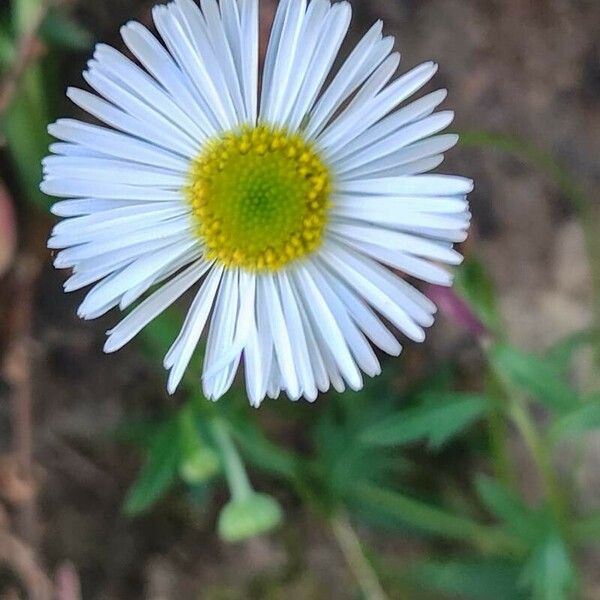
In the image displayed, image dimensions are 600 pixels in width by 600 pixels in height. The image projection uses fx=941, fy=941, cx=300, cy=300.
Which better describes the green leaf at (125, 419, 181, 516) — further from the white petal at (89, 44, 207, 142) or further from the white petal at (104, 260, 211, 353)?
the white petal at (89, 44, 207, 142)

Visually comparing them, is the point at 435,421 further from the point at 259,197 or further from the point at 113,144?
the point at 113,144

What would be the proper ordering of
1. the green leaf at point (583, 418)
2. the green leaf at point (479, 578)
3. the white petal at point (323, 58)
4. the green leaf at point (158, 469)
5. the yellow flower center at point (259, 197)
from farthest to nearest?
the green leaf at point (479, 578) → the green leaf at point (158, 469) → the green leaf at point (583, 418) → the yellow flower center at point (259, 197) → the white petal at point (323, 58)

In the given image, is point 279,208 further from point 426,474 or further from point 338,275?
point 426,474

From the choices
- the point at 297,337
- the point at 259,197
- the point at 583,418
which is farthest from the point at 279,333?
the point at 583,418

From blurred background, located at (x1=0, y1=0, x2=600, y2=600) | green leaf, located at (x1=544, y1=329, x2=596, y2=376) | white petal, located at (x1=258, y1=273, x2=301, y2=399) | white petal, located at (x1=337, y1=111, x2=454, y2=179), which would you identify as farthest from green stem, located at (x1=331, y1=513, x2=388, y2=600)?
white petal, located at (x1=337, y1=111, x2=454, y2=179)

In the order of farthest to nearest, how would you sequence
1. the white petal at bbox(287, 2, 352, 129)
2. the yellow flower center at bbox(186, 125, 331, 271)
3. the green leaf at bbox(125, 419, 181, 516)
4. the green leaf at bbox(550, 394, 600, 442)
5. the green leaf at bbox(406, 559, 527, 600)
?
the green leaf at bbox(406, 559, 527, 600) → the green leaf at bbox(125, 419, 181, 516) → the green leaf at bbox(550, 394, 600, 442) → the yellow flower center at bbox(186, 125, 331, 271) → the white petal at bbox(287, 2, 352, 129)

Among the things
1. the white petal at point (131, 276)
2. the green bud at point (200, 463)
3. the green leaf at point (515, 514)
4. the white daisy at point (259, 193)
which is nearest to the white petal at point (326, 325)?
the white daisy at point (259, 193)

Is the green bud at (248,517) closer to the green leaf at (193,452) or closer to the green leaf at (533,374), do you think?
the green leaf at (193,452)
